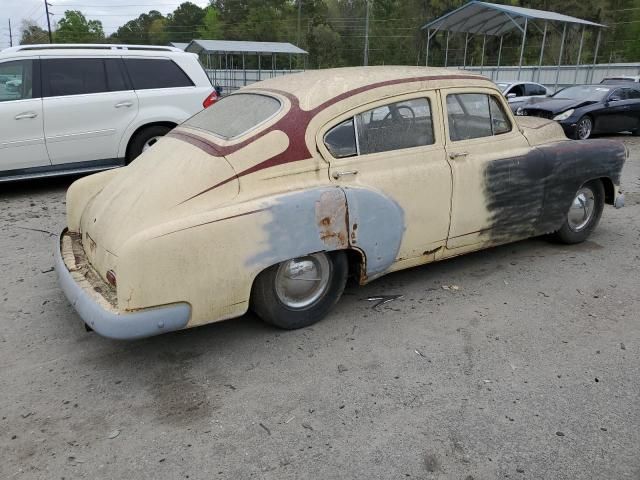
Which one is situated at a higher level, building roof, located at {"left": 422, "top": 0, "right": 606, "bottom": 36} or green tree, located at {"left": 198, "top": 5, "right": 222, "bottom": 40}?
green tree, located at {"left": 198, "top": 5, "right": 222, "bottom": 40}

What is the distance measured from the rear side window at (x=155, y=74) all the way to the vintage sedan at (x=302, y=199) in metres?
3.93

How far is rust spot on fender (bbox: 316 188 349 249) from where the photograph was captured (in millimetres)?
3451

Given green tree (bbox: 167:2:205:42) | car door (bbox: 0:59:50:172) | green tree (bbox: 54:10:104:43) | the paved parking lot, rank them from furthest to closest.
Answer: green tree (bbox: 167:2:205:42) → green tree (bbox: 54:10:104:43) → car door (bbox: 0:59:50:172) → the paved parking lot

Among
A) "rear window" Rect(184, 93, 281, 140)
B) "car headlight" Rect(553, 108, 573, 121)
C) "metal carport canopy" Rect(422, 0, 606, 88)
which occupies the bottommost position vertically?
"car headlight" Rect(553, 108, 573, 121)

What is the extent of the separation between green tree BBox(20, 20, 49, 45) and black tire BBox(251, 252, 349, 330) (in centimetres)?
8244

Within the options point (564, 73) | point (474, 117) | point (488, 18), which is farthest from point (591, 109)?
point (564, 73)

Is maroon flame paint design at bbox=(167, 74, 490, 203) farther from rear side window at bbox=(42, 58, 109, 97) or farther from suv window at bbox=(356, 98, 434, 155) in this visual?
rear side window at bbox=(42, 58, 109, 97)

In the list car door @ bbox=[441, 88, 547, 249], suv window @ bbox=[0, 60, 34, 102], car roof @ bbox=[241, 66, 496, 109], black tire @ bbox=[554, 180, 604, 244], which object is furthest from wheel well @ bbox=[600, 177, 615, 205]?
suv window @ bbox=[0, 60, 34, 102]

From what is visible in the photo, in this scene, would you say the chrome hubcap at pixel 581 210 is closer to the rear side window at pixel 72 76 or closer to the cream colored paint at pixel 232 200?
the cream colored paint at pixel 232 200

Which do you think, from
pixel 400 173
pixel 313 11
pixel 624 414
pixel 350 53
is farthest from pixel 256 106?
pixel 313 11

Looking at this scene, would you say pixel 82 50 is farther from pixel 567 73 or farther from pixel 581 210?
pixel 567 73

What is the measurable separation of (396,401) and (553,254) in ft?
9.59

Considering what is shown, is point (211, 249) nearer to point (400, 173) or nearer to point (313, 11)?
point (400, 173)

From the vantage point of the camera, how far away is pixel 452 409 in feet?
9.56
